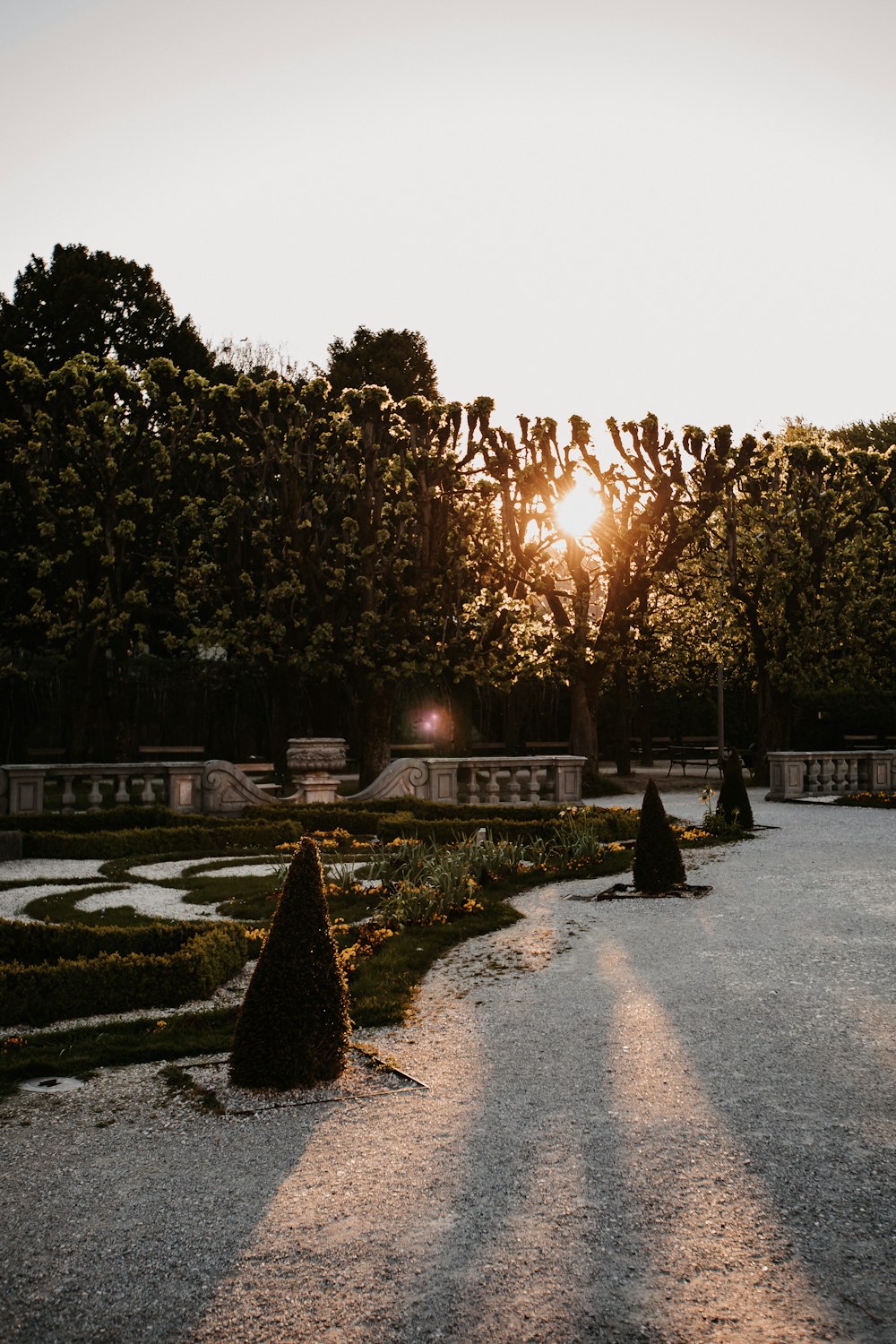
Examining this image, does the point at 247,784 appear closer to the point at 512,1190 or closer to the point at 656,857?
the point at 656,857

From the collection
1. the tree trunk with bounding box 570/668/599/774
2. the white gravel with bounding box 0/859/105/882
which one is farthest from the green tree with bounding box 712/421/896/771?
the white gravel with bounding box 0/859/105/882

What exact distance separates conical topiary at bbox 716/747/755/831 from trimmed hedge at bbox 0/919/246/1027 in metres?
10.2

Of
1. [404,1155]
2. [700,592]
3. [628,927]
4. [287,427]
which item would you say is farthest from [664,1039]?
[700,592]

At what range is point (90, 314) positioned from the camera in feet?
110

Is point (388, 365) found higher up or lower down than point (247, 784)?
higher up

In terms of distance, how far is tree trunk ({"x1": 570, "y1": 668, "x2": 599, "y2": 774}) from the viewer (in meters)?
27.7

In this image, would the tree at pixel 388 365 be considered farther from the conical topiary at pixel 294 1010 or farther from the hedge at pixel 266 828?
the conical topiary at pixel 294 1010

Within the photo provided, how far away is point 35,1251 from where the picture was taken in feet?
13.1

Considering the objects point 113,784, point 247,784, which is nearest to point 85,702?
point 113,784

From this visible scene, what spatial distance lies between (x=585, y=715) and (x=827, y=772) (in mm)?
6233

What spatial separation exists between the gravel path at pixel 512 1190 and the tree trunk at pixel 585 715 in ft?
65.9

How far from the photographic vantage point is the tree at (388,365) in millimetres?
40969

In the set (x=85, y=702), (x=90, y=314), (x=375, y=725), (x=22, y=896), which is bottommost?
(x=22, y=896)

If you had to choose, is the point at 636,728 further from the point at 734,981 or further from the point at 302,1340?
the point at 302,1340
